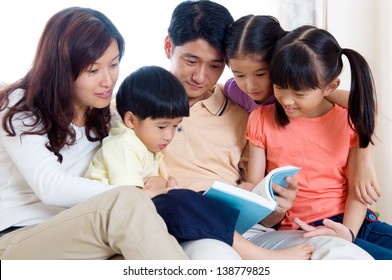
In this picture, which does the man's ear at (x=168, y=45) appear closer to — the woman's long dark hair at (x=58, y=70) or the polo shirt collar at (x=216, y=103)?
the polo shirt collar at (x=216, y=103)

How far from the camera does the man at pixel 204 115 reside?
1488 mm

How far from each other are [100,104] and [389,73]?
1533 mm

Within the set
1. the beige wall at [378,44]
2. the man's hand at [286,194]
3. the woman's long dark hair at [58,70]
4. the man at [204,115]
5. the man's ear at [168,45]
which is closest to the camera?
the woman's long dark hair at [58,70]

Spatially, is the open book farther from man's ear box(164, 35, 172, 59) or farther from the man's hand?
man's ear box(164, 35, 172, 59)

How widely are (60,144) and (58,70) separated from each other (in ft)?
0.63

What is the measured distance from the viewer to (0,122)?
3.99 ft

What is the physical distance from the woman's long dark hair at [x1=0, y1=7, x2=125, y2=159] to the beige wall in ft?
4.99

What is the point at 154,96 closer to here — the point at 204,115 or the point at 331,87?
the point at 204,115

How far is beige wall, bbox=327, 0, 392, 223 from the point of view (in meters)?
2.30

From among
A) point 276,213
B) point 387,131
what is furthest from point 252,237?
point 387,131

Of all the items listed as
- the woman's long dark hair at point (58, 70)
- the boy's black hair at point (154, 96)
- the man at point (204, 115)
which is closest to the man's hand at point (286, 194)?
the man at point (204, 115)

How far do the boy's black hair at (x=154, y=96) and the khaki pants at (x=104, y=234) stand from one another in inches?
14.8

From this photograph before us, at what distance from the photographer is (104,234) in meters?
1.00

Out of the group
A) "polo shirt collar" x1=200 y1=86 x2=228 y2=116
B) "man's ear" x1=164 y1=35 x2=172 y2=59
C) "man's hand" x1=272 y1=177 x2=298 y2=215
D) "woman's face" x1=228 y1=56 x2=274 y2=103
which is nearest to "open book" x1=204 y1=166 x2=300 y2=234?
"man's hand" x1=272 y1=177 x2=298 y2=215
